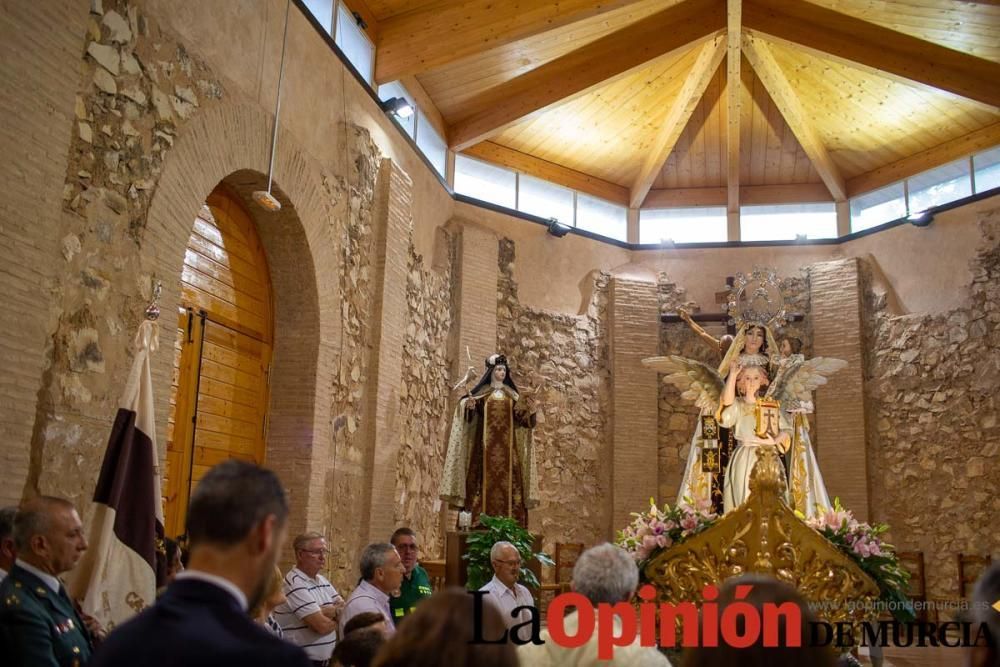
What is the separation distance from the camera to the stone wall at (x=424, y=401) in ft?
37.2

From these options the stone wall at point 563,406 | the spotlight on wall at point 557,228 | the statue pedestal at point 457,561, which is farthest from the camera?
the spotlight on wall at point 557,228

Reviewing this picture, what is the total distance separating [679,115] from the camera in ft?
44.3

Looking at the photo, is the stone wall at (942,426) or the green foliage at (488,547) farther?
the stone wall at (942,426)

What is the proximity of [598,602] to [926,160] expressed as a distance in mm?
12689

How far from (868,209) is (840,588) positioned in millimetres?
10089

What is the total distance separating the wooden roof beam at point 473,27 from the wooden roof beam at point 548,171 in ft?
10.6

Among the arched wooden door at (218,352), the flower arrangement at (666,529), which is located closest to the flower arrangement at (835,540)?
the flower arrangement at (666,529)

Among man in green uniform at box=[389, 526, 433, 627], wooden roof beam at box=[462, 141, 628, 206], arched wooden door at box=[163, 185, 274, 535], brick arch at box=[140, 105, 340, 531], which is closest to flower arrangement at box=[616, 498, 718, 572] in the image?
man in green uniform at box=[389, 526, 433, 627]

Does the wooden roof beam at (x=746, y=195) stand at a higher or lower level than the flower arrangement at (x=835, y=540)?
higher

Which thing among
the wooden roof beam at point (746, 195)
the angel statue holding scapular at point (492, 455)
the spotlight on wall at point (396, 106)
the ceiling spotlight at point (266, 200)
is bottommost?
the angel statue holding scapular at point (492, 455)

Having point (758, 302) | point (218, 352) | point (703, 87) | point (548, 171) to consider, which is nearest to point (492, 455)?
point (758, 302)

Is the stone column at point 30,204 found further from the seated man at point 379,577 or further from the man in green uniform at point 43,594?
the seated man at point 379,577

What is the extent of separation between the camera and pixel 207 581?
1955mm

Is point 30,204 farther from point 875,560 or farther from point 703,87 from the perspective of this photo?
point 703,87
